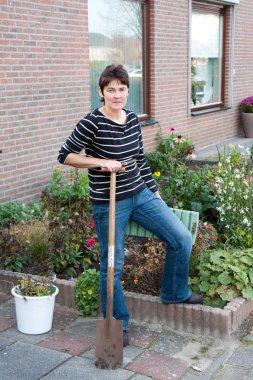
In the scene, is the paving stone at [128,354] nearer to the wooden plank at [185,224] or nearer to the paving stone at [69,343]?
the paving stone at [69,343]

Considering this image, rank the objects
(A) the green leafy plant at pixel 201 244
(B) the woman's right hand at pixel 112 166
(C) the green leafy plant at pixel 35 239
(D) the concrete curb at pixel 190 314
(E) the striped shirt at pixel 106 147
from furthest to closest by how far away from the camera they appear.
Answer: (C) the green leafy plant at pixel 35 239, (A) the green leafy plant at pixel 201 244, (D) the concrete curb at pixel 190 314, (E) the striped shirt at pixel 106 147, (B) the woman's right hand at pixel 112 166

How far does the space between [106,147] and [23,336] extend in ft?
4.87

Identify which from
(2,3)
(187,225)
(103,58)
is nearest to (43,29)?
(2,3)

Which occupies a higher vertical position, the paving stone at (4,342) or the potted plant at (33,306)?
the potted plant at (33,306)

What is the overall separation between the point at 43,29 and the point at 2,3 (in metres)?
0.67

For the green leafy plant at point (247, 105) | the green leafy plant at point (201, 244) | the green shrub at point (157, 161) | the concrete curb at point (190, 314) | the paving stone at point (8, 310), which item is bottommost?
the paving stone at point (8, 310)

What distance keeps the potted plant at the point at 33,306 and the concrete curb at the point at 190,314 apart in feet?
1.29

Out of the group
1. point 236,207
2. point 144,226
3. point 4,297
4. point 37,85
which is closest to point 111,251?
point 144,226

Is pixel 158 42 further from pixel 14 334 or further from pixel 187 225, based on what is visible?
pixel 14 334

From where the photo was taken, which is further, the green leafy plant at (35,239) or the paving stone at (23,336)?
the green leafy plant at (35,239)

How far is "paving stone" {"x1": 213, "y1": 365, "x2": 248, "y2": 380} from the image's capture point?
335cm

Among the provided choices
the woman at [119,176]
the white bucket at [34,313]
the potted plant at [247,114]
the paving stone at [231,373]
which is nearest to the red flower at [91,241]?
the white bucket at [34,313]

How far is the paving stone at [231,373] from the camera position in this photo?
3348 millimetres

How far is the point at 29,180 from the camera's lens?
21.0 ft
